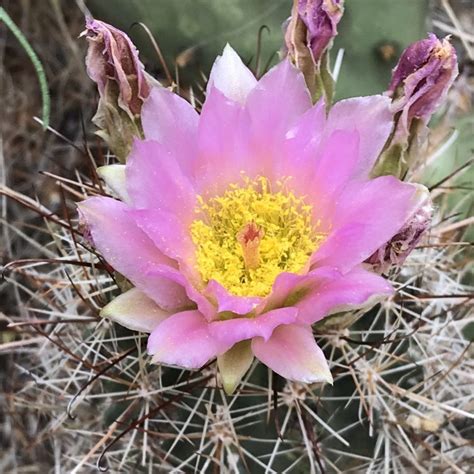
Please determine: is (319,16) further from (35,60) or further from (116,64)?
(35,60)

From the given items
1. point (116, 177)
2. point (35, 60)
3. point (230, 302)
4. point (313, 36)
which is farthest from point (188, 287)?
point (35, 60)

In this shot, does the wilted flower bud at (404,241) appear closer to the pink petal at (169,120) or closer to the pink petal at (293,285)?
the pink petal at (293,285)

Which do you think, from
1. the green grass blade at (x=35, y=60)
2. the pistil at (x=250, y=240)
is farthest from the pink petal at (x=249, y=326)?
the green grass blade at (x=35, y=60)

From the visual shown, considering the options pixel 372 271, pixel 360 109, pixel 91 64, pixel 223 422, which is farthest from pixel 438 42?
pixel 223 422

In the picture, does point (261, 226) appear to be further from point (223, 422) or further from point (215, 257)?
point (223, 422)

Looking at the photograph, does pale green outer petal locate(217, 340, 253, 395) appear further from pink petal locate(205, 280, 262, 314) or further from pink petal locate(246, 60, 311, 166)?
pink petal locate(246, 60, 311, 166)

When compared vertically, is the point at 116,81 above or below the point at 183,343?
above
